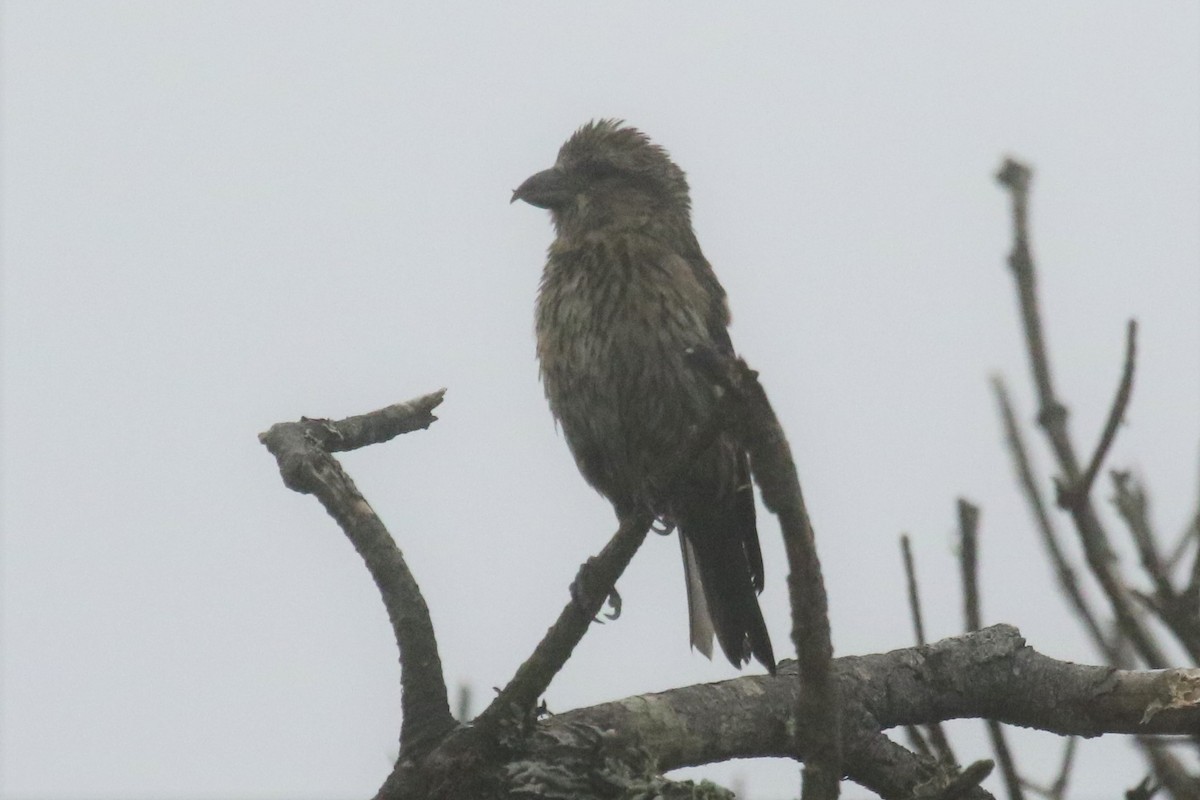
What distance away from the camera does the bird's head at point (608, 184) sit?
545cm

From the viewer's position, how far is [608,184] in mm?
5566

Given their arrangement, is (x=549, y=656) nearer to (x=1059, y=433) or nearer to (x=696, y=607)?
(x=1059, y=433)

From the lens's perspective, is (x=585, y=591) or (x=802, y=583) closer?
(x=802, y=583)

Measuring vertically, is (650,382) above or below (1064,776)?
above

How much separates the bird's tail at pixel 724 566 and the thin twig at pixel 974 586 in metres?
1.93

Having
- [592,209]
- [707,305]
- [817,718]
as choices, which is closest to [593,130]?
[592,209]

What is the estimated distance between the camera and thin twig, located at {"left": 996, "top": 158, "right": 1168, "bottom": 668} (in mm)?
2623

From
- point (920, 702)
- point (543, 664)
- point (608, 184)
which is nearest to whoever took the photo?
point (543, 664)

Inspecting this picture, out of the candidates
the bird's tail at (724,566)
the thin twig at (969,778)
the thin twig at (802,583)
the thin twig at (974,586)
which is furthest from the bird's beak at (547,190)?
the thin twig at (969,778)

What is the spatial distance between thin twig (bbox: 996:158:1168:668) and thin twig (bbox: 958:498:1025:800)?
19cm

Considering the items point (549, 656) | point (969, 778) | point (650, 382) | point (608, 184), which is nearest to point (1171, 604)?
point (969, 778)

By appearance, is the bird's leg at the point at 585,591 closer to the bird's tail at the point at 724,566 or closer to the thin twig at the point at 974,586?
the thin twig at the point at 974,586

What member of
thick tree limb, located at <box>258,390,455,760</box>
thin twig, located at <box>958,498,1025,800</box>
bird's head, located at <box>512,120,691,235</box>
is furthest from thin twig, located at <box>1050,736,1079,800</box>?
bird's head, located at <box>512,120,691,235</box>

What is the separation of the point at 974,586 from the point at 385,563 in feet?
3.98
